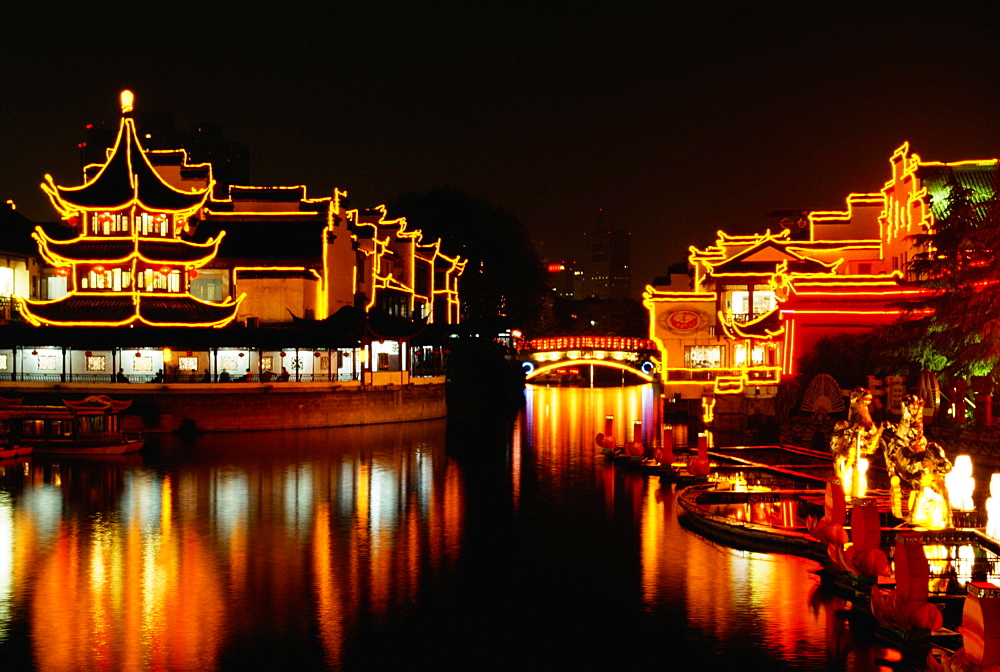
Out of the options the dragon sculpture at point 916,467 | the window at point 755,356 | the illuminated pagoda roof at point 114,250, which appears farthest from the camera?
the window at point 755,356

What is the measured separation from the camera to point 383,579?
19.9 metres

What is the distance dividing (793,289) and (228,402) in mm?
24624

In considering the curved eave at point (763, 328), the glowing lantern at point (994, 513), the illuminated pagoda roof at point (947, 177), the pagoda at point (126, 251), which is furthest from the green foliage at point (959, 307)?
the pagoda at point (126, 251)

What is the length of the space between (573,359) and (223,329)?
146 feet

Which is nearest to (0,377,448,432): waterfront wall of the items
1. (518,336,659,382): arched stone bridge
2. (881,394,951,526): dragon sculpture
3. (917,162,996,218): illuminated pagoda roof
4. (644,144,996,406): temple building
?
(644,144,996,406): temple building

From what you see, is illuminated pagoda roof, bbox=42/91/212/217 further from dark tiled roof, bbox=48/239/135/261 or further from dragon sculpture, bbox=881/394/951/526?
dragon sculpture, bbox=881/394/951/526

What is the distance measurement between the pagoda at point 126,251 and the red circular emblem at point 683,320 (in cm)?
3131

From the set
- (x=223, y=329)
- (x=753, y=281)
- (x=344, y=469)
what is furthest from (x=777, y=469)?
(x=753, y=281)

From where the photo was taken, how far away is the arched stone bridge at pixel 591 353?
87.1 metres

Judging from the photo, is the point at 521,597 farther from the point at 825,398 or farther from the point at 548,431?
the point at 548,431

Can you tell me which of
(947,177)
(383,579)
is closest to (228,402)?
(383,579)

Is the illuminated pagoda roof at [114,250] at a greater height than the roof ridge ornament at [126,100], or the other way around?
the roof ridge ornament at [126,100]

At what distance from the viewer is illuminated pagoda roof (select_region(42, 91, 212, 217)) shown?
5275 centimetres

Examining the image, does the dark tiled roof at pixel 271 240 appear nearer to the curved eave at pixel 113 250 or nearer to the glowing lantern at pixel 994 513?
the curved eave at pixel 113 250
